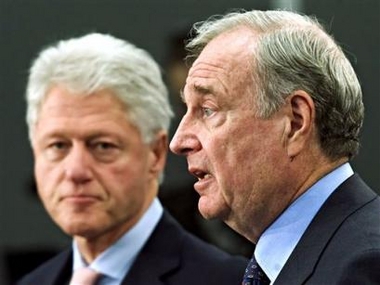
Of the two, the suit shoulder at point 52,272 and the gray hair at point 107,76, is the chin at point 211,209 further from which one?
the suit shoulder at point 52,272

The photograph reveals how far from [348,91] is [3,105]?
3.14m

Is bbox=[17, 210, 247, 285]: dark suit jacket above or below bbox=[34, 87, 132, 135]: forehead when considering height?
below

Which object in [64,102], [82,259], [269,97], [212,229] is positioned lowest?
[212,229]


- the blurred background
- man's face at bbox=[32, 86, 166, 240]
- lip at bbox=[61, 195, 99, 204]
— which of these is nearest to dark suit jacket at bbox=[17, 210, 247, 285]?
man's face at bbox=[32, 86, 166, 240]

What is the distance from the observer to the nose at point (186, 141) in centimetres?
291

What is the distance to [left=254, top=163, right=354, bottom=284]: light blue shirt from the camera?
2750 millimetres

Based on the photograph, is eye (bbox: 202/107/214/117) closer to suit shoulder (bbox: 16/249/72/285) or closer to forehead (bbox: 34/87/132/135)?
forehead (bbox: 34/87/132/135)

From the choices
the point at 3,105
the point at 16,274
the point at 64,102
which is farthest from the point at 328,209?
the point at 3,105

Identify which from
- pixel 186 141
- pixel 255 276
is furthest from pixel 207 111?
pixel 255 276

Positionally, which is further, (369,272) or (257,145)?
(257,145)

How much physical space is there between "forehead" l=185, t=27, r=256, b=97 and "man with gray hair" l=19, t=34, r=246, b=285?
0.92 meters

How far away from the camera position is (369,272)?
2.45 metres

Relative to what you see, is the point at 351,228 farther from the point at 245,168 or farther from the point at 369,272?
the point at 245,168

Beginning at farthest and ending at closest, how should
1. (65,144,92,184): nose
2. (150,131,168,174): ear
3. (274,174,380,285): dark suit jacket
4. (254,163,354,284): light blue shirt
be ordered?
(150,131,168,174): ear → (65,144,92,184): nose → (254,163,354,284): light blue shirt → (274,174,380,285): dark suit jacket
